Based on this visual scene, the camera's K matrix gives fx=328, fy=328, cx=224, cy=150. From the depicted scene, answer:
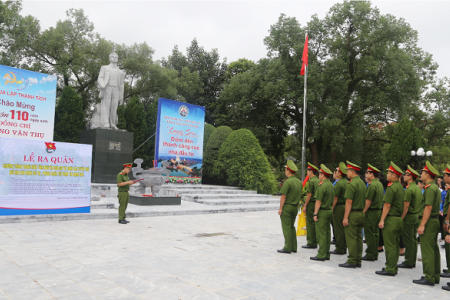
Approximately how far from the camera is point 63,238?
20.7ft

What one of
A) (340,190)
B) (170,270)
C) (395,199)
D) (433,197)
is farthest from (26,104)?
(433,197)

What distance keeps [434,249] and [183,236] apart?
459cm

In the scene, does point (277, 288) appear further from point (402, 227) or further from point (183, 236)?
point (183, 236)

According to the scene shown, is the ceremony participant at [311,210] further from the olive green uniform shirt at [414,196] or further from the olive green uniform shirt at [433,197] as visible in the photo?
the olive green uniform shirt at [433,197]

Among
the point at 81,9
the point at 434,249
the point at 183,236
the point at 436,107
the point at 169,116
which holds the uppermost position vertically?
the point at 81,9

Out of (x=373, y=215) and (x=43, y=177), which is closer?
(x=373, y=215)

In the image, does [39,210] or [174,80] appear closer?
[39,210]

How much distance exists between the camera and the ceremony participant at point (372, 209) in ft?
18.1

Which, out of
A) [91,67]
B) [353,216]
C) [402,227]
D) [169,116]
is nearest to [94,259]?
[353,216]

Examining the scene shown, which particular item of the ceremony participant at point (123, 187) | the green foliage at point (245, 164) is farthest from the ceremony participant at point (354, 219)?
the green foliage at point (245, 164)

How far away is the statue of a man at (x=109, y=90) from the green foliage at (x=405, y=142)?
18.8 metres

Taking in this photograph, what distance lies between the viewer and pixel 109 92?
45.6ft

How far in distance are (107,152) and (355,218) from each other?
34.7 ft

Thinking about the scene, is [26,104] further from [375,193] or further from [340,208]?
[375,193]
